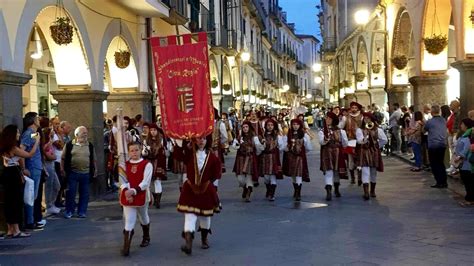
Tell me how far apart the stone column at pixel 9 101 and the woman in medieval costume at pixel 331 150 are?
18.8ft

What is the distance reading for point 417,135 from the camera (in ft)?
55.2

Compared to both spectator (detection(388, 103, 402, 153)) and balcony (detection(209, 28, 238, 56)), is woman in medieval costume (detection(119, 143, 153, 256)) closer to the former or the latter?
spectator (detection(388, 103, 402, 153))

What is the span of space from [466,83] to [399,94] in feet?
31.7

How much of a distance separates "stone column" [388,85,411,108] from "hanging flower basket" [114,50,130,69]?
1128 cm

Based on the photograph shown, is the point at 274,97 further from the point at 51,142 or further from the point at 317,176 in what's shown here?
the point at 51,142

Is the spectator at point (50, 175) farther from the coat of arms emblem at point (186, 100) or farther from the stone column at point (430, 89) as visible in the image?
the stone column at point (430, 89)

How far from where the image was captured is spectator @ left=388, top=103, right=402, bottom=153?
68.7ft

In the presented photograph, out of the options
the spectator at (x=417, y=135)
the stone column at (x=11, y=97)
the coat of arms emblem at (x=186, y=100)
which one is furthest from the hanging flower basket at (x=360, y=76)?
the coat of arms emblem at (x=186, y=100)

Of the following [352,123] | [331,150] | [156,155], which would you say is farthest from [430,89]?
[156,155]

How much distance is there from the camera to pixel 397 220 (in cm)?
991

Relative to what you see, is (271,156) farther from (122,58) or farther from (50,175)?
(122,58)

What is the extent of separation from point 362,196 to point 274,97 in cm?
4899

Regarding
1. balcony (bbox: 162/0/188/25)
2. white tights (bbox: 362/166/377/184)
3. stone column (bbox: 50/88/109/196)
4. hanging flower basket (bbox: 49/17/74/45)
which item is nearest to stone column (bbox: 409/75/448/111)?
white tights (bbox: 362/166/377/184)

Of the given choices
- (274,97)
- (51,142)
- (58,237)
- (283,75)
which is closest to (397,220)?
(58,237)
